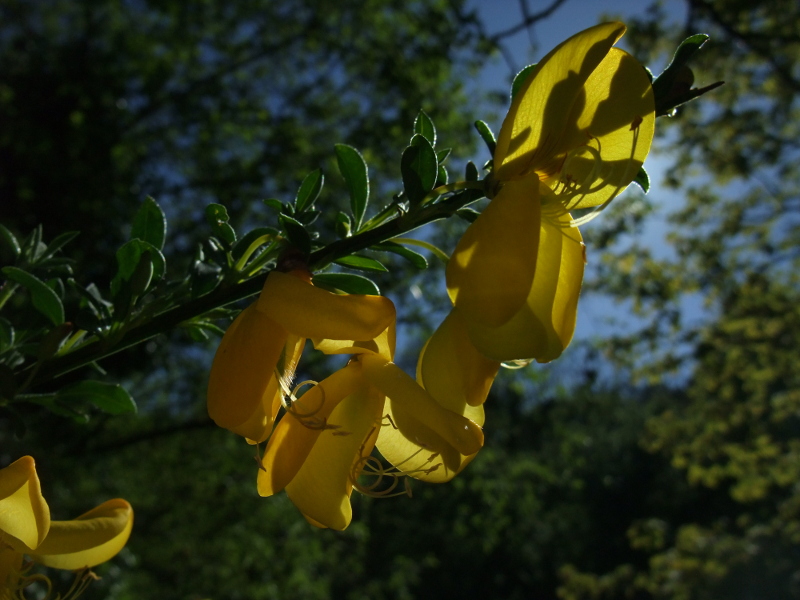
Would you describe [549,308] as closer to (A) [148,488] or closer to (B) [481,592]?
(A) [148,488]

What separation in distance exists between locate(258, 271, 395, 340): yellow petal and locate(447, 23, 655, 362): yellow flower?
8cm

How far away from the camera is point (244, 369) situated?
20.2 inches

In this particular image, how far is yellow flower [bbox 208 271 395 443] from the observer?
1.64 feet

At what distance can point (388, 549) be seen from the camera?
12312 mm

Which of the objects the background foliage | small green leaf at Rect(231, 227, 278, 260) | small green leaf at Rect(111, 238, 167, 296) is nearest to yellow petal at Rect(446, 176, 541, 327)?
small green leaf at Rect(231, 227, 278, 260)

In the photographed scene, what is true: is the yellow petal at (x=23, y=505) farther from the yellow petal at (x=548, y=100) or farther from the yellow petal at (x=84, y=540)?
the yellow petal at (x=548, y=100)

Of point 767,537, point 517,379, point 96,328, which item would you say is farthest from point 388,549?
point 96,328

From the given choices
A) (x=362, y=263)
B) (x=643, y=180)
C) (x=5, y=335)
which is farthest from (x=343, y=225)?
(x=5, y=335)

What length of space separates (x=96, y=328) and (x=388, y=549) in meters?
12.6

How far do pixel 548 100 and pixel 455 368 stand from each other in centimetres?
23

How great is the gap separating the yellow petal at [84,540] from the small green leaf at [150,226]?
0.29 meters

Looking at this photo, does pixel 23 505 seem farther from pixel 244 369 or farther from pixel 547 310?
pixel 547 310

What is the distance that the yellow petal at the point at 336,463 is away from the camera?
1.90 ft

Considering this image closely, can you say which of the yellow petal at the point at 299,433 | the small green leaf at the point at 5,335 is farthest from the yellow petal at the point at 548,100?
the small green leaf at the point at 5,335
